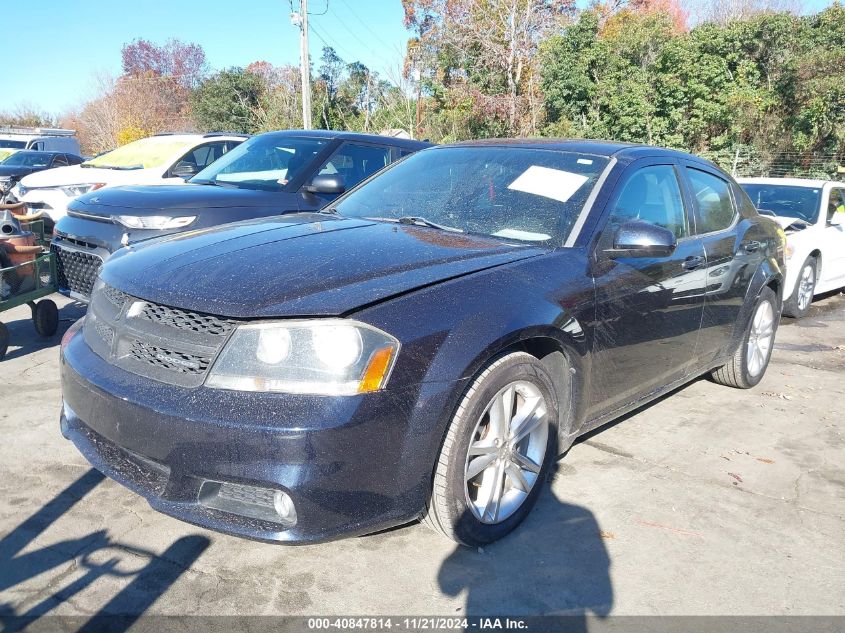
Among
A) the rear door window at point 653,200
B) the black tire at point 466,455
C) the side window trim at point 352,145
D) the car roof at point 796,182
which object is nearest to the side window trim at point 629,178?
the rear door window at point 653,200

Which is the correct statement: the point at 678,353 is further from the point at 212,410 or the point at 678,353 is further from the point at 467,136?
the point at 467,136

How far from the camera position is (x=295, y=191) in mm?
6066

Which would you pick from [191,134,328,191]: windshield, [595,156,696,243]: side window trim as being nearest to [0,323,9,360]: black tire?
[191,134,328,191]: windshield

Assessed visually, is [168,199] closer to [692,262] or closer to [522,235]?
[522,235]

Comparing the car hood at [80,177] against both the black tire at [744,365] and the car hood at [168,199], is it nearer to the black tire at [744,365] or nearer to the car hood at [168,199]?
the car hood at [168,199]

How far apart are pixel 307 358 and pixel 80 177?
7.87 meters

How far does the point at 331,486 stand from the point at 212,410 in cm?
46

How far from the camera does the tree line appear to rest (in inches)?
870

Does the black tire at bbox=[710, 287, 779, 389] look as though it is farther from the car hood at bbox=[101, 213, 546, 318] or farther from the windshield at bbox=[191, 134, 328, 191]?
the windshield at bbox=[191, 134, 328, 191]

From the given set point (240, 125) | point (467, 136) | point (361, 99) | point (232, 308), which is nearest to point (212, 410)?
point (232, 308)

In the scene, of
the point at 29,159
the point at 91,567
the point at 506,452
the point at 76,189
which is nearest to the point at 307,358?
the point at 506,452

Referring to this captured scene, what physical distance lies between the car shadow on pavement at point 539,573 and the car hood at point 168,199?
3671 millimetres

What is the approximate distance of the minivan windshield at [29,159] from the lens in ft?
62.4

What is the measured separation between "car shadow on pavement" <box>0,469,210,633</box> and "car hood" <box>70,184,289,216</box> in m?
3.03
